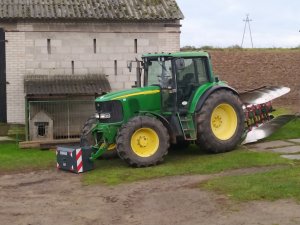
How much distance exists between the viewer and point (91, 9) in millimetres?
17031

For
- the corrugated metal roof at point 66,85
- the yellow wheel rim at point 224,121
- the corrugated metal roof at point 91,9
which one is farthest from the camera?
the corrugated metal roof at point 91,9

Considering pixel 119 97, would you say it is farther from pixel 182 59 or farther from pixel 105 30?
pixel 105 30

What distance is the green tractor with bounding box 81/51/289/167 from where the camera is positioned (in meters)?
11.3

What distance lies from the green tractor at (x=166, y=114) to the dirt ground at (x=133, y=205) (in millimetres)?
1379

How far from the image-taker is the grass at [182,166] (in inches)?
408

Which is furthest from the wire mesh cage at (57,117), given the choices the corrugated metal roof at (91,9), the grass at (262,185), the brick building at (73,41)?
the grass at (262,185)

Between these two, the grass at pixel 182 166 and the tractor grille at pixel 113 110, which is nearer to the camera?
the grass at pixel 182 166

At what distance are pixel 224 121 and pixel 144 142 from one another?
236cm

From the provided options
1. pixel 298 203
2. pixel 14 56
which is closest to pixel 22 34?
pixel 14 56

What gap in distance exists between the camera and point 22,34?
1644 centimetres

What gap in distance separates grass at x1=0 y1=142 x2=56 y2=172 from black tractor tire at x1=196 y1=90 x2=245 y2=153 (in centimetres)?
347

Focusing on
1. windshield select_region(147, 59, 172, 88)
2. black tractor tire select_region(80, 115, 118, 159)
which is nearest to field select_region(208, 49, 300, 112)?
windshield select_region(147, 59, 172, 88)

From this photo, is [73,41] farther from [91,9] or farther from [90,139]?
[90,139]

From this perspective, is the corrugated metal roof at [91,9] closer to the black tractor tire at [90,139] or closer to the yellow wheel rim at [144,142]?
the black tractor tire at [90,139]
